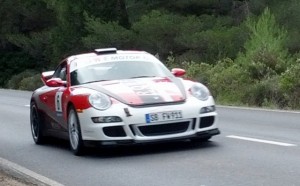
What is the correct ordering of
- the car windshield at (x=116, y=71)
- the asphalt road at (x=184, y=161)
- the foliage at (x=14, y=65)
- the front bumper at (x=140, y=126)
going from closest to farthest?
the asphalt road at (x=184, y=161)
the front bumper at (x=140, y=126)
the car windshield at (x=116, y=71)
the foliage at (x=14, y=65)

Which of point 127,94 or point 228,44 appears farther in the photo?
point 228,44

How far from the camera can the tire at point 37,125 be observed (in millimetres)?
13586

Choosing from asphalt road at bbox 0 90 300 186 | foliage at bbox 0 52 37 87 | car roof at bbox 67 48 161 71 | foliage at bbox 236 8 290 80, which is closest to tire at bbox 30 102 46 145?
asphalt road at bbox 0 90 300 186

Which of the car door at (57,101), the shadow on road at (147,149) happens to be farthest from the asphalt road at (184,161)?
the car door at (57,101)

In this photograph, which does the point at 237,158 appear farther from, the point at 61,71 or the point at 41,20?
the point at 41,20

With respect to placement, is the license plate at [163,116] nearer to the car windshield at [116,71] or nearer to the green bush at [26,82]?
the car windshield at [116,71]

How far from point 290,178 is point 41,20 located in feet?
181

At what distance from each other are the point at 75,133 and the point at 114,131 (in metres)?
0.85

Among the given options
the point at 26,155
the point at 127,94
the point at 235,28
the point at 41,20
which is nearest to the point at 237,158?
the point at 127,94

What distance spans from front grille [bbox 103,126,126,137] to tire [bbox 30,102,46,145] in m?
2.79

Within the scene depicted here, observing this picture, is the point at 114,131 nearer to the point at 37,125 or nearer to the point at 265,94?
the point at 37,125

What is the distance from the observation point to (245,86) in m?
23.1

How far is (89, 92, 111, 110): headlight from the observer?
10.9 m

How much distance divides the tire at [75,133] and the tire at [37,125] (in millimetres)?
1798
